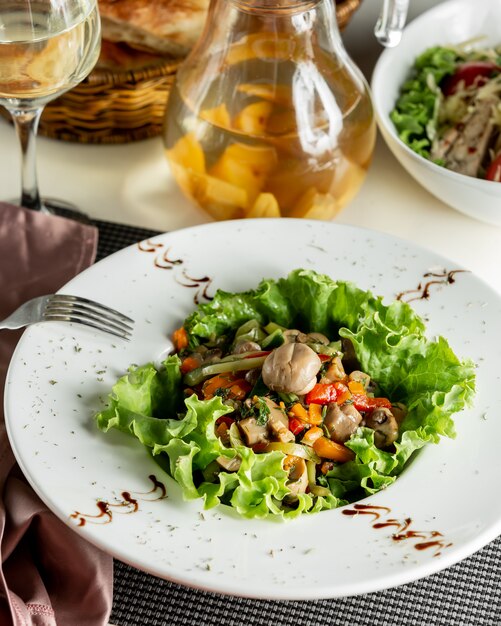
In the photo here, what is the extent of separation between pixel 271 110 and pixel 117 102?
54cm

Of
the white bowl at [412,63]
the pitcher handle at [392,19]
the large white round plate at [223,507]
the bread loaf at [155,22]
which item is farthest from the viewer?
the bread loaf at [155,22]

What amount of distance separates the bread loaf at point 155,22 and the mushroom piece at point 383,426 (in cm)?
125

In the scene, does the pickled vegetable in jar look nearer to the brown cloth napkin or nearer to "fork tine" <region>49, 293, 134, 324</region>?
"fork tine" <region>49, 293, 134, 324</region>

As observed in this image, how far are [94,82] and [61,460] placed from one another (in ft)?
3.83

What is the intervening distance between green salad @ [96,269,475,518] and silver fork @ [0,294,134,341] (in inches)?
4.4

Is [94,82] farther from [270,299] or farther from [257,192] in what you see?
[270,299]

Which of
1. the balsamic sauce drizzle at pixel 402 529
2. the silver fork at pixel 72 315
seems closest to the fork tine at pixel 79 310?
the silver fork at pixel 72 315

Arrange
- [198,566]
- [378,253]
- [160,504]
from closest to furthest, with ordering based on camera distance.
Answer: [198,566]
[160,504]
[378,253]

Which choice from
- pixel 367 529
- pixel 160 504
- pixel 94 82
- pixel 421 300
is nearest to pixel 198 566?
pixel 160 504

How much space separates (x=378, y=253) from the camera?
6.90ft

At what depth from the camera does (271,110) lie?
2.22 m

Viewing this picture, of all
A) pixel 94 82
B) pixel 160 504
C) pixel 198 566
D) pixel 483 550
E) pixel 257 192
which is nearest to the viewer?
pixel 198 566

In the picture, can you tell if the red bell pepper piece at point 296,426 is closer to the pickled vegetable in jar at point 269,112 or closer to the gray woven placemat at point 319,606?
the gray woven placemat at point 319,606

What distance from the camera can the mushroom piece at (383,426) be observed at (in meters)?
1.74
